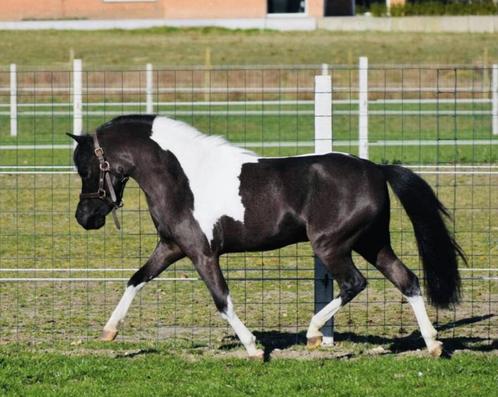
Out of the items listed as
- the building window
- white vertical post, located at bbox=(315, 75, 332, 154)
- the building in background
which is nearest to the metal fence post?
white vertical post, located at bbox=(315, 75, 332, 154)

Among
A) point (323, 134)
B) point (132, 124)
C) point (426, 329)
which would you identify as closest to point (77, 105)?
point (323, 134)

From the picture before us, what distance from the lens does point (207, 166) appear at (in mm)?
8766

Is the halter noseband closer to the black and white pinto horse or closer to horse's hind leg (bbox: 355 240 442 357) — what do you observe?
the black and white pinto horse

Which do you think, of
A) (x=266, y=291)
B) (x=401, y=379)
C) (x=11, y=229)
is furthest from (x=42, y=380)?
(x=11, y=229)

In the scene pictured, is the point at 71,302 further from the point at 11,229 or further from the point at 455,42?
the point at 455,42

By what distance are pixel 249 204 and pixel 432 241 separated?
4.22 feet

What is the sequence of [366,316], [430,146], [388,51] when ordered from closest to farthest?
[366,316]
[430,146]
[388,51]

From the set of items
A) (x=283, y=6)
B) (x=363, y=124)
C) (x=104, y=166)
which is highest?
(x=283, y=6)

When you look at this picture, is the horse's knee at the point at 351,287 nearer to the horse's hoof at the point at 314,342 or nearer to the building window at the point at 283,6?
the horse's hoof at the point at 314,342

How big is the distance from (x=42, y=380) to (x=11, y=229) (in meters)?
7.06

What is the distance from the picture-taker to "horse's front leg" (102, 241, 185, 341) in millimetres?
8953

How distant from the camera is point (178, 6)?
52312 millimetres

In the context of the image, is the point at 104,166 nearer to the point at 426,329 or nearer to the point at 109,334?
the point at 109,334

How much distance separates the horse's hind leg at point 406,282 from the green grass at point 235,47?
28.6 meters
